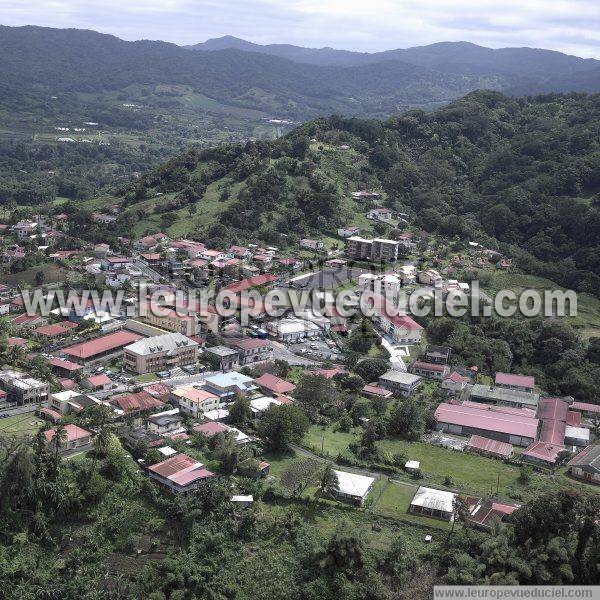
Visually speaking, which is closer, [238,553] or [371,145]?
[238,553]

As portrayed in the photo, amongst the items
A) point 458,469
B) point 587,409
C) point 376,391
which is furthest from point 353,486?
point 587,409

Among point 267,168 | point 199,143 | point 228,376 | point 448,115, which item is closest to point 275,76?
point 199,143

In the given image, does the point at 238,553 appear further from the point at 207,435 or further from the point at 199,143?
the point at 199,143

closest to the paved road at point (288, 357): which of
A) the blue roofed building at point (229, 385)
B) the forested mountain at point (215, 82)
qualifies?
the blue roofed building at point (229, 385)

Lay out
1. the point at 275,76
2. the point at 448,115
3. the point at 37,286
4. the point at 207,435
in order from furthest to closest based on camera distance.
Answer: the point at 275,76 < the point at 448,115 < the point at 37,286 < the point at 207,435

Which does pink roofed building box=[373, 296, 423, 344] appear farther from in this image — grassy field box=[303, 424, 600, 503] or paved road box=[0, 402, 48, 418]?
paved road box=[0, 402, 48, 418]
